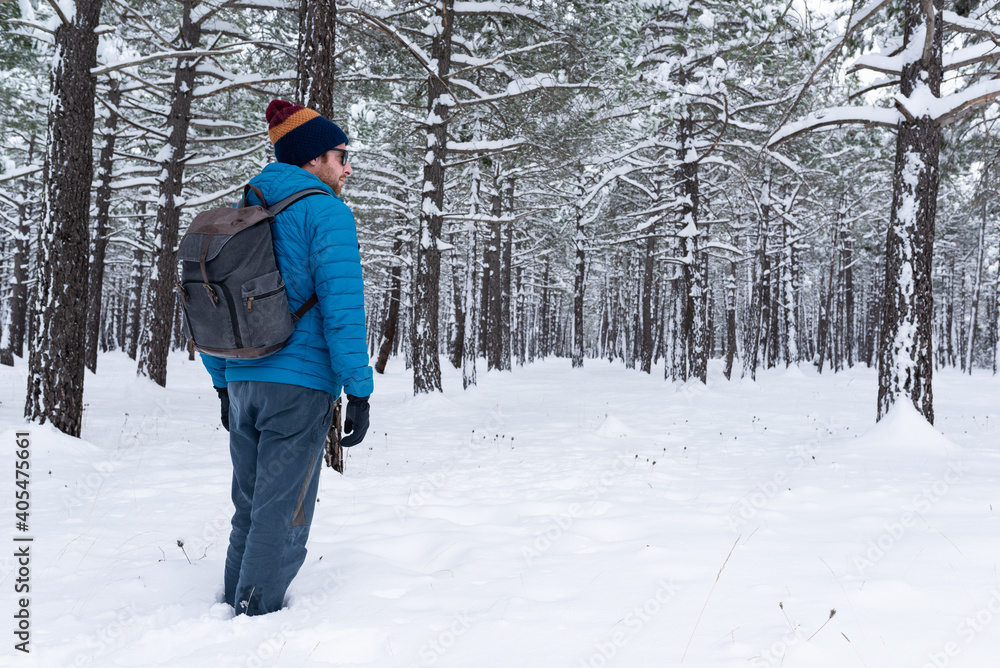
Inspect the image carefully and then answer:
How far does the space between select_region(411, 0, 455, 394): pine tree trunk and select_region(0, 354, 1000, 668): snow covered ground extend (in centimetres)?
483

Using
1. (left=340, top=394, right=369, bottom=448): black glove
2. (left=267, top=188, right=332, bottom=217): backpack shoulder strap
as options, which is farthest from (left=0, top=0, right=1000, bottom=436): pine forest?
(left=340, top=394, right=369, bottom=448): black glove

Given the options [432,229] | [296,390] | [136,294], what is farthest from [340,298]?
[136,294]

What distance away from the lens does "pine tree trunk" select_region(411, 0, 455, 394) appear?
38.1ft

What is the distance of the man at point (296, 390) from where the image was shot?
245 centimetres

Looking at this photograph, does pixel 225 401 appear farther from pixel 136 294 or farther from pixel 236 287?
pixel 136 294

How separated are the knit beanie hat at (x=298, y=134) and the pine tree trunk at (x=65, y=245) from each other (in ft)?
15.6

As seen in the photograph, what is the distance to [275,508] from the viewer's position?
2.47 meters

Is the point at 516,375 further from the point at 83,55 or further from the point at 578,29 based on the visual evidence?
the point at 83,55

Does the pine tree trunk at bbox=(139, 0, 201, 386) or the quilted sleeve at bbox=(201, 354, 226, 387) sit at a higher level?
the pine tree trunk at bbox=(139, 0, 201, 386)

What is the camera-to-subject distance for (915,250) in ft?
23.9

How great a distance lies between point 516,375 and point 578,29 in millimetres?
12700

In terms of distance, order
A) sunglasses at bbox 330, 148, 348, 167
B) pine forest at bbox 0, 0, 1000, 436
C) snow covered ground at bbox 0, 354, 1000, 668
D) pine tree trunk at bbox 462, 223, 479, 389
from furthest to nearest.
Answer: pine tree trunk at bbox 462, 223, 479, 389
pine forest at bbox 0, 0, 1000, 436
sunglasses at bbox 330, 148, 348, 167
snow covered ground at bbox 0, 354, 1000, 668

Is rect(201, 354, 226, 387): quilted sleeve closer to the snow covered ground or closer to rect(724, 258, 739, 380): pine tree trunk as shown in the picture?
the snow covered ground

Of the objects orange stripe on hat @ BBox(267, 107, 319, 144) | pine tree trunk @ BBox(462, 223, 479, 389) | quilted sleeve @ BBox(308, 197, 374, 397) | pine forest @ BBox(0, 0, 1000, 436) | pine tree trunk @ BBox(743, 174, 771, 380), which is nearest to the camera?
quilted sleeve @ BBox(308, 197, 374, 397)
